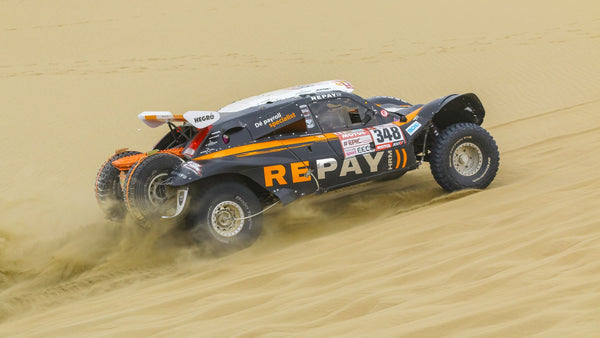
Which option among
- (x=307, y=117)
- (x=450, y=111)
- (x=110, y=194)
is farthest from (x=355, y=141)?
(x=110, y=194)

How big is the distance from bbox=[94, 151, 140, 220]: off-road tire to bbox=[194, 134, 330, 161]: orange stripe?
4.09 feet

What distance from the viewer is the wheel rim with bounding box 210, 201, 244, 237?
7.32 m

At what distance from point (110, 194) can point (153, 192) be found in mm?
898

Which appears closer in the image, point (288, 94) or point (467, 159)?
point (288, 94)

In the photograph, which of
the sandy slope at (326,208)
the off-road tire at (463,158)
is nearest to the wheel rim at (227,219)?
the sandy slope at (326,208)

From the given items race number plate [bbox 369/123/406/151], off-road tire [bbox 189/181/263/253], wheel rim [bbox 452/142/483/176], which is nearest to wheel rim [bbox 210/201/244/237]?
off-road tire [bbox 189/181/263/253]

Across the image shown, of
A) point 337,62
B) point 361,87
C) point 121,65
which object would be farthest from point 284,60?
point 121,65

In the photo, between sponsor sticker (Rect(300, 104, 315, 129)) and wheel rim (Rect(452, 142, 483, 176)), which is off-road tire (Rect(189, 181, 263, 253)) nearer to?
sponsor sticker (Rect(300, 104, 315, 129))

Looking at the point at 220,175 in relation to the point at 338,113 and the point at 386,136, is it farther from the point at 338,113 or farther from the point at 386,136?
the point at 386,136

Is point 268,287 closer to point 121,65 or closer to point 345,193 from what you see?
point 345,193

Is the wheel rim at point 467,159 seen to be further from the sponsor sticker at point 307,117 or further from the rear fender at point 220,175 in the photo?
the rear fender at point 220,175

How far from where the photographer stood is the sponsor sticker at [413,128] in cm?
830

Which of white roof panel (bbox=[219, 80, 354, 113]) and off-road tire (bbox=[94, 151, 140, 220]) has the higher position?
white roof panel (bbox=[219, 80, 354, 113])

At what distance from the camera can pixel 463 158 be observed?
8.64 metres
